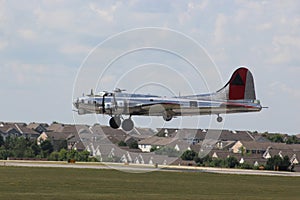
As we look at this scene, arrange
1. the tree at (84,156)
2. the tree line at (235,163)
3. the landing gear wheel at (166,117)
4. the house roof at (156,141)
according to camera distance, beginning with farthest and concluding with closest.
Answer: the house roof at (156,141) → the tree at (84,156) → the tree line at (235,163) → the landing gear wheel at (166,117)

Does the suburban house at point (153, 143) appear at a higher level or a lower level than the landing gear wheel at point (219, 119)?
higher

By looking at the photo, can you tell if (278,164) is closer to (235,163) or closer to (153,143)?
(235,163)

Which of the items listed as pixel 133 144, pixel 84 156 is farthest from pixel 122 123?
pixel 84 156

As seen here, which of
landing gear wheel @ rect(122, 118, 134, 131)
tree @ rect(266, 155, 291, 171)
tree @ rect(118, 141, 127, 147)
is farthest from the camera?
tree @ rect(266, 155, 291, 171)

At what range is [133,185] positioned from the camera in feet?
264

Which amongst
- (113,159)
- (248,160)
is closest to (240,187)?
(113,159)

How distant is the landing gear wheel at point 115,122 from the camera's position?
78656 mm

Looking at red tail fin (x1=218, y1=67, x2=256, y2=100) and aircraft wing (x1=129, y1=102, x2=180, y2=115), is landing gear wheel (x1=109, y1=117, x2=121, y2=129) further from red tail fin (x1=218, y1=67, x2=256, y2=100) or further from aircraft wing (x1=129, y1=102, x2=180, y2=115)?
red tail fin (x1=218, y1=67, x2=256, y2=100)

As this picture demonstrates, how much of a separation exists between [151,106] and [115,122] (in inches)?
151

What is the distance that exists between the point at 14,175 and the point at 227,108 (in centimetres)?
2304

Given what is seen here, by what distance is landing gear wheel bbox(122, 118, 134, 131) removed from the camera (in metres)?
78.4

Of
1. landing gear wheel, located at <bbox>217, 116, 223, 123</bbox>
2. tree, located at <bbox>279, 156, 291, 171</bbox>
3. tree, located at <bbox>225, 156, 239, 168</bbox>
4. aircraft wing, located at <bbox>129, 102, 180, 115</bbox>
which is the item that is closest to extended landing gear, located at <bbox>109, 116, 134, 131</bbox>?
aircraft wing, located at <bbox>129, 102, 180, 115</bbox>

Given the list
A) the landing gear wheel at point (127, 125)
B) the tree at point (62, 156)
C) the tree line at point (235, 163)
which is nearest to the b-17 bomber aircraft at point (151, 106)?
the landing gear wheel at point (127, 125)

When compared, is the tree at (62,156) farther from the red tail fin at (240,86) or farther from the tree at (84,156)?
the red tail fin at (240,86)
